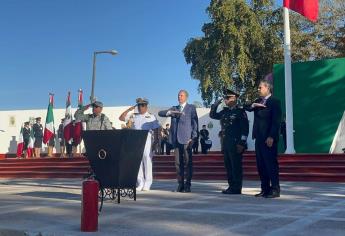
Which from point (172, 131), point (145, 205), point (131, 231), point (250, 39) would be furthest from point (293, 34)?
point (131, 231)

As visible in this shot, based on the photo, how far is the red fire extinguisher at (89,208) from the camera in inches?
209

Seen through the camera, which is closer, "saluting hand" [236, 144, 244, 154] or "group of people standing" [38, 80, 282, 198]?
"group of people standing" [38, 80, 282, 198]

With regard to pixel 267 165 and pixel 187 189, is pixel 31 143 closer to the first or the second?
pixel 187 189

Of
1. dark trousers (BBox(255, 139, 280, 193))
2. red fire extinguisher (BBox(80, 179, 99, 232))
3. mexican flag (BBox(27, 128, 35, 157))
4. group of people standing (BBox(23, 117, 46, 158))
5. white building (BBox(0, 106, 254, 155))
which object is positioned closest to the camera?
red fire extinguisher (BBox(80, 179, 99, 232))

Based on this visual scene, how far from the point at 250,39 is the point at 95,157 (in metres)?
25.4

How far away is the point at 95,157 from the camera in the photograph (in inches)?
298

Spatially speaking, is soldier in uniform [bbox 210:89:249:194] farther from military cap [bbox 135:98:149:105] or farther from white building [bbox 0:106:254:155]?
white building [bbox 0:106:254:155]

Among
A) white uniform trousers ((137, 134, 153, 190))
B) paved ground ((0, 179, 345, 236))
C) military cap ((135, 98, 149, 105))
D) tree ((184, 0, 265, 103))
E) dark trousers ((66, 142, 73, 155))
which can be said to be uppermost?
tree ((184, 0, 265, 103))

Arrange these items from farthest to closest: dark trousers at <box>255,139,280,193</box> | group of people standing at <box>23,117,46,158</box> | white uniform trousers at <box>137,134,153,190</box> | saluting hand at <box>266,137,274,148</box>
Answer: group of people standing at <box>23,117,46,158</box>, white uniform trousers at <box>137,134,153,190</box>, dark trousers at <box>255,139,280,193</box>, saluting hand at <box>266,137,274,148</box>

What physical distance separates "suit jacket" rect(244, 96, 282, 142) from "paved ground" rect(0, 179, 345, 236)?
110 cm

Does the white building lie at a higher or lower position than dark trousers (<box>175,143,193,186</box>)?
higher

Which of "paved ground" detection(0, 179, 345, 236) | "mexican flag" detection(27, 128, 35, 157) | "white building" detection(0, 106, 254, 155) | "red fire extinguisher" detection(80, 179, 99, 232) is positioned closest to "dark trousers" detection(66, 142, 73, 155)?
"mexican flag" detection(27, 128, 35, 157)

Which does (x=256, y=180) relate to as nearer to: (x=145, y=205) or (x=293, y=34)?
(x=145, y=205)

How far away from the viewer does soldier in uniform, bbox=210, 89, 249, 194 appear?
29.0ft
